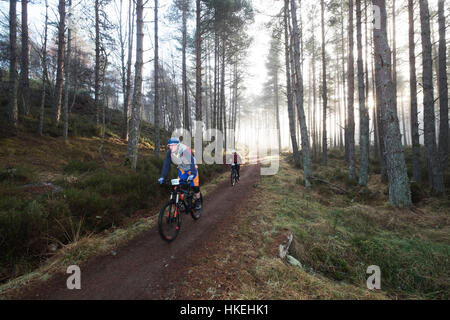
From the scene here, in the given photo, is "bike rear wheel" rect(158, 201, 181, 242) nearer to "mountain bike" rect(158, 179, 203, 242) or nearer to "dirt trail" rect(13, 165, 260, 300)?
"mountain bike" rect(158, 179, 203, 242)

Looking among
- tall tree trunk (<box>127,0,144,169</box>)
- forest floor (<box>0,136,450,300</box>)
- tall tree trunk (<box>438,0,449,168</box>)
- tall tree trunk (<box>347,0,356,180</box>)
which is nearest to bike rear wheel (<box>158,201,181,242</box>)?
forest floor (<box>0,136,450,300</box>)

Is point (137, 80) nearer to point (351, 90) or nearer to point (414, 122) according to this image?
point (351, 90)

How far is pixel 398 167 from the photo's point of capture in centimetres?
623

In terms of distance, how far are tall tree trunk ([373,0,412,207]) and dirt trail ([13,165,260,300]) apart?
623 centimetres

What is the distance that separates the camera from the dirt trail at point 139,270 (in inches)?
103

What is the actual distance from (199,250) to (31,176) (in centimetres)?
644

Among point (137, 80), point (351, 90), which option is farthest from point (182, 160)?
point (351, 90)

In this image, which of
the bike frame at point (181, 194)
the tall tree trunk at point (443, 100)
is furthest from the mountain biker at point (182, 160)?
the tall tree trunk at point (443, 100)

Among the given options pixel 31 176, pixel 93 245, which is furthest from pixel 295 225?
pixel 31 176

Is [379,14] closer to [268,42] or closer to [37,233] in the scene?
[37,233]

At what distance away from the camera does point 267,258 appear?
3385 mm

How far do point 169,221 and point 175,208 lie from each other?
34cm

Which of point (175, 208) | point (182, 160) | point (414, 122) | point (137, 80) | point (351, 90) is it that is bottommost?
point (175, 208)

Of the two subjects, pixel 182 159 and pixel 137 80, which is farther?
pixel 137 80
